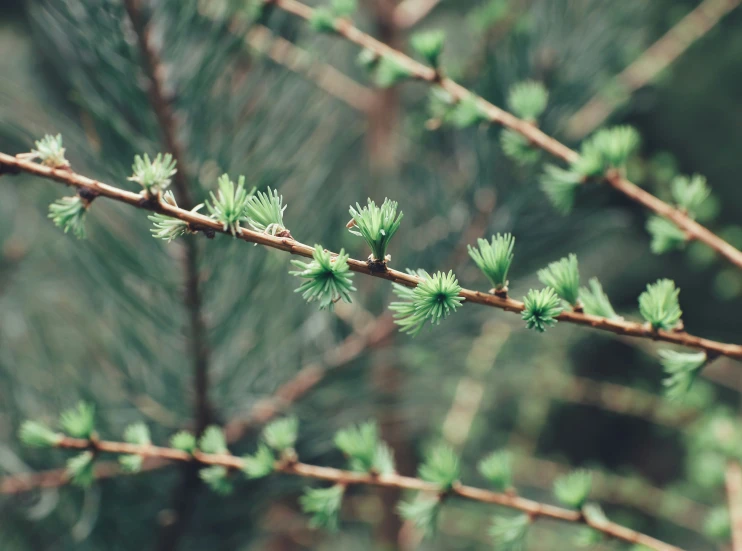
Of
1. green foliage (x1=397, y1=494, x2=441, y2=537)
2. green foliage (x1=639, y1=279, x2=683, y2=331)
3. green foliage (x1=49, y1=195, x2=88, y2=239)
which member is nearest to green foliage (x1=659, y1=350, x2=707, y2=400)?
green foliage (x1=639, y1=279, x2=683, y2=331)

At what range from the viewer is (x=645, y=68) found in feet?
1.94

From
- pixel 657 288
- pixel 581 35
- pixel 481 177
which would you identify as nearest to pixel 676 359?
pixel 657 288

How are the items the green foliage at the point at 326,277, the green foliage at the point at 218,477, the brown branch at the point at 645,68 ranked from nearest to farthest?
the green foliage at the point at 326,277
the green foliage at the point at 218,477
the brown branch at the point at 645,68

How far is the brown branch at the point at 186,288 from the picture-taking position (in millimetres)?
364

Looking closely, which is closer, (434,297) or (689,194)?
(434,297)

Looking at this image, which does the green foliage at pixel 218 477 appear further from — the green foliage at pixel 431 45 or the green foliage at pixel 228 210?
the green foliage at pixel 431 45

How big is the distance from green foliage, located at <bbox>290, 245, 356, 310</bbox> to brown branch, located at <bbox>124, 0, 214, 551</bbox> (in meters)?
0.19

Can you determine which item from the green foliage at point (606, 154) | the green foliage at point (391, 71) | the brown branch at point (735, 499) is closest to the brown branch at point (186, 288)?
the green foliage at point (391, 71)

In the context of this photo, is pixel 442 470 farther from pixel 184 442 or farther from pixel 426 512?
pixel 184 442

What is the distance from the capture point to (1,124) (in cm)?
37

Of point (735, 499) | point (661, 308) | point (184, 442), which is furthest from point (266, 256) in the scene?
point (735, 499)

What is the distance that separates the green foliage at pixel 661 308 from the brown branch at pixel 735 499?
21cm

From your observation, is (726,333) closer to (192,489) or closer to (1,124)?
(192,489)

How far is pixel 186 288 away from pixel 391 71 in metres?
0.20
